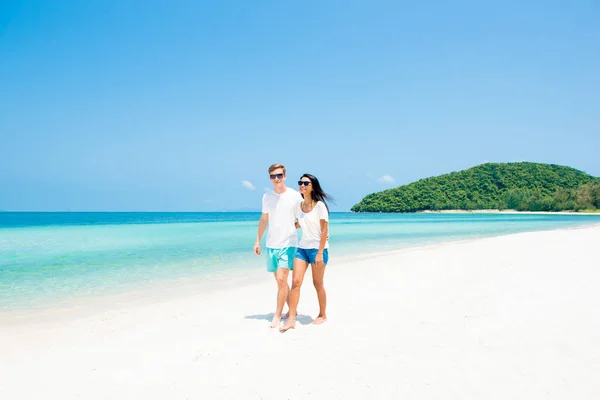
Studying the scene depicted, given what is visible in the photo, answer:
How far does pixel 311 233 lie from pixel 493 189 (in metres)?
139

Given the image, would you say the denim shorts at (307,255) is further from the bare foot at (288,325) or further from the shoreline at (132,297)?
the shoreline at (132,297)

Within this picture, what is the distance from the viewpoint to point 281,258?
5500mm

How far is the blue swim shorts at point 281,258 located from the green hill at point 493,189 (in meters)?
118

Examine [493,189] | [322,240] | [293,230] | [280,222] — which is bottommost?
[322,240]

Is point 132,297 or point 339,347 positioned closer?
point 339,347

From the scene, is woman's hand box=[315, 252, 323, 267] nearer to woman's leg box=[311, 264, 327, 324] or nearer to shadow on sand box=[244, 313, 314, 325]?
woman's leg box=[311, 264, 327, 324]

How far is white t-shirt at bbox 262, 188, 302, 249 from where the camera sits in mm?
5422

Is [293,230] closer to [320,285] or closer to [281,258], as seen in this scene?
[281,258]

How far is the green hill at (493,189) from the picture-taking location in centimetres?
11744

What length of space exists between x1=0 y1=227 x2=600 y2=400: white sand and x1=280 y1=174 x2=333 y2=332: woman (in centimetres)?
56

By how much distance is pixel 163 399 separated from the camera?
3486 mm

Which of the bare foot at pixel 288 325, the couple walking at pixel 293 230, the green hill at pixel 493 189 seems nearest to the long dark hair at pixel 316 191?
the couple walking at pixel 293 230

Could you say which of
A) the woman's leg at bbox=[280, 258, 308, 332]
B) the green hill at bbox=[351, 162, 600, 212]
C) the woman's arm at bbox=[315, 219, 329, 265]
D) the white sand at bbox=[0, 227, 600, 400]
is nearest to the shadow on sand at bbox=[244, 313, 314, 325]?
the white sand at bbox=[0, 227, 600, 400]

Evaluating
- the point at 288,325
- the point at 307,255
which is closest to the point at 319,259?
the point at 307,255
